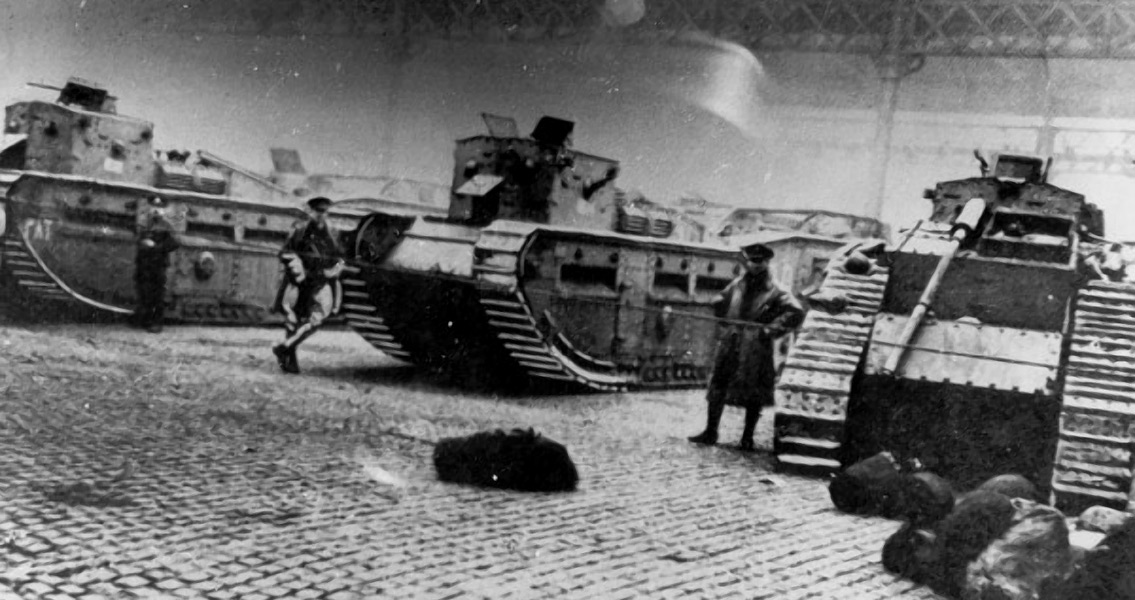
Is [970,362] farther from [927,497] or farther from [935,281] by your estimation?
[927,497]

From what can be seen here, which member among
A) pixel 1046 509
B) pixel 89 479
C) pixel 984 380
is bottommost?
pixel 89 479

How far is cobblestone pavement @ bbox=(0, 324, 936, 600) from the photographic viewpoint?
376cm

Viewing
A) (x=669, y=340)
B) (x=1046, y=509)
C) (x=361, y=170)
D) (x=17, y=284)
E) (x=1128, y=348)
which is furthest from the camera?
(x=361, y=170)

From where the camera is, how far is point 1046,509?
4.09 metres

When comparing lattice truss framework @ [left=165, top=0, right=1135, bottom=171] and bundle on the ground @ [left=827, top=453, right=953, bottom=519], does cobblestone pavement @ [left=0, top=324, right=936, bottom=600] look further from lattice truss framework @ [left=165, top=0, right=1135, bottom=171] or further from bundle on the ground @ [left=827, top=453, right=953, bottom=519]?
lattice truss framework @ [left=165, top=0, right=1135, bottom=171]

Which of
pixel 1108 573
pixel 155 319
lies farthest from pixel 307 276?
pixel 1108 573

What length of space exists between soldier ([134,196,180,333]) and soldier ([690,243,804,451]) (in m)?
6.83

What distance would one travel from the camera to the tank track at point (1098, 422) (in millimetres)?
5410

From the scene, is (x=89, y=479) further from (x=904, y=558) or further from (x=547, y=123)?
(x=547, y=123)

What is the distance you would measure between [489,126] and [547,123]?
21.4 inches

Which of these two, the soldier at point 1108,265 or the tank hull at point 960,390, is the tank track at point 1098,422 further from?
the soldier at point 1108,265

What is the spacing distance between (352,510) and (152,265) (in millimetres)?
7628

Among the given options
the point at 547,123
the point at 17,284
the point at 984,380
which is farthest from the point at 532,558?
the point at 17,284

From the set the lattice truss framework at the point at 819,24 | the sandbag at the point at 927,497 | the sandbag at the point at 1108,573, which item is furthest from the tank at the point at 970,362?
the sandbag at the point at 1108,573
